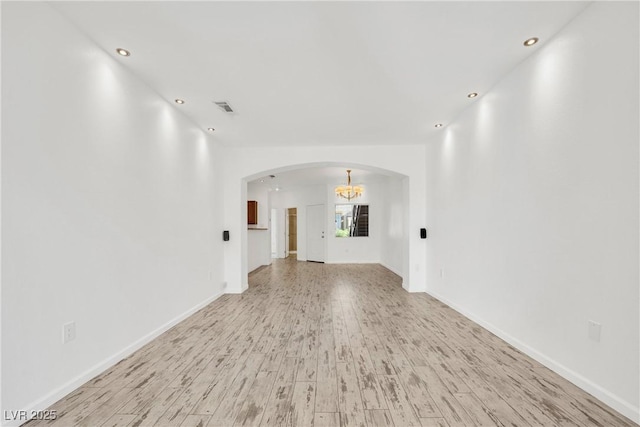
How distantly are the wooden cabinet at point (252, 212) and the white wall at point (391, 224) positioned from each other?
3897 millimetres

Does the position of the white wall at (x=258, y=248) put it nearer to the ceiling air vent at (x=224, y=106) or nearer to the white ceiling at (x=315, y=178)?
the white ceiling at (x=315, y=178)

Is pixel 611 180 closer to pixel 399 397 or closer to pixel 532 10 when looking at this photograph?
pixel 532 10

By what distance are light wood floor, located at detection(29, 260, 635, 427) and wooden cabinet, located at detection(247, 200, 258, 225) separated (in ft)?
14.6

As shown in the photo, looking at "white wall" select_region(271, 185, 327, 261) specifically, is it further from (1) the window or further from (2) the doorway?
(2) the doorway

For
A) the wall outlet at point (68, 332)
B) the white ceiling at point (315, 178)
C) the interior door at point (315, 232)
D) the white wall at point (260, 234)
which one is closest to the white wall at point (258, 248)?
the white wall at point (260, 234)

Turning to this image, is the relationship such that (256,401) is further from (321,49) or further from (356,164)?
(356,164)

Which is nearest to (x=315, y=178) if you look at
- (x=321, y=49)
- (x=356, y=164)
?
(x=356, y=164)

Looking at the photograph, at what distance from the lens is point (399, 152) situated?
5.43m

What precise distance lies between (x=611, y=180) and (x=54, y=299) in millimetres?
3873

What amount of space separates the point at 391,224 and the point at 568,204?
6.08 m

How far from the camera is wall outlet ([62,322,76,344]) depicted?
6.79ft

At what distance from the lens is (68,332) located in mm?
2104

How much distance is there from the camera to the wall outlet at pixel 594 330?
2002 mm

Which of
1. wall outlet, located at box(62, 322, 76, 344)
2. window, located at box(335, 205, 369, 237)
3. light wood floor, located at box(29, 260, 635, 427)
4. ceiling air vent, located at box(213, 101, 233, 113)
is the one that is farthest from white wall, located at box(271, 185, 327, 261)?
wall outlet, located at box(62, 322, 76, 344)
